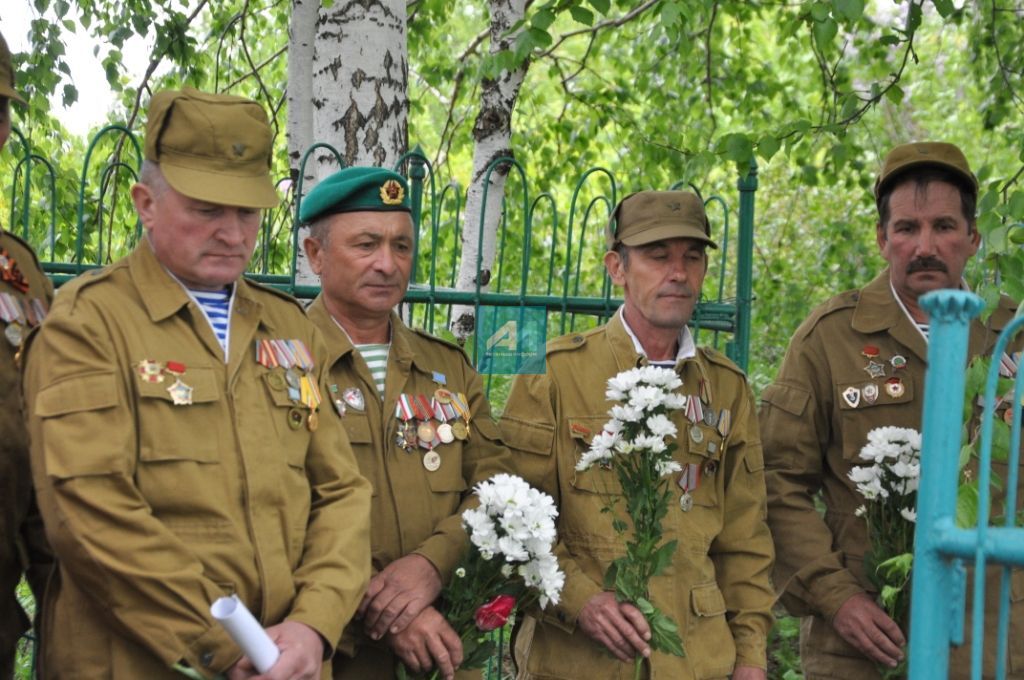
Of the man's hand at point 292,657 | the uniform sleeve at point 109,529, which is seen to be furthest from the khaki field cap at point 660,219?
the uniform sleeve at point 109,529

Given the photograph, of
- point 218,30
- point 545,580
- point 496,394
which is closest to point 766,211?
point 496,394

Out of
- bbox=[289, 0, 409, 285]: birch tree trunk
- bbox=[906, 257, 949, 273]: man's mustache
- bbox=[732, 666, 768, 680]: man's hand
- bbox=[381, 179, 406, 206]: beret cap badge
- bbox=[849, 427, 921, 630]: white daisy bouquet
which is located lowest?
bbox=[732, 666, 768, 680]: man's hand

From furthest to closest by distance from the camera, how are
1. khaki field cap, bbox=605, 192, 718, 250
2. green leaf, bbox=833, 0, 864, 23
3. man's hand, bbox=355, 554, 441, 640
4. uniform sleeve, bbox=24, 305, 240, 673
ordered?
green leaf, bbox=833, 0, 864, 23 < khaki field cap, bbox=605, 192, 718, 250 < man's hand, bbox=355, 554, 441, 640 < uniform sleeve, bbox=24, 305, 240, 673

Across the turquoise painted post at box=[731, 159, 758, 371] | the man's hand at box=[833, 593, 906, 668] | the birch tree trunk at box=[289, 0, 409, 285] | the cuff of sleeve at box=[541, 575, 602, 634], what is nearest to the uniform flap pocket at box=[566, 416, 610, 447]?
the cuff of sleeve at box=[541, 575, 602, 634]

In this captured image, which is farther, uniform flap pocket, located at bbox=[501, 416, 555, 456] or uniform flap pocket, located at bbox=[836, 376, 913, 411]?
uniform flap pocket, located at bbox=[836, 376, 913, 411]

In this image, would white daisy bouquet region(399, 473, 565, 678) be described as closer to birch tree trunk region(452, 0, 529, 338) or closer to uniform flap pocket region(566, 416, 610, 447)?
uniform flap pocket region(566, 416, 610, 447)

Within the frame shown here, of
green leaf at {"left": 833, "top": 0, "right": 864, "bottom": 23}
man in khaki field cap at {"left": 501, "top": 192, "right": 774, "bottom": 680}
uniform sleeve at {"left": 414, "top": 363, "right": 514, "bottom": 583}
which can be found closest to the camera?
uniform sleeve at {"left": 414, "top": 363, "right": 514, "bottom": 583}

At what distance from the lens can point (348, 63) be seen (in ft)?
14.3

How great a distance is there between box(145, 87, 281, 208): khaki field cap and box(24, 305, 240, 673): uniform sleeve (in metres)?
0.48

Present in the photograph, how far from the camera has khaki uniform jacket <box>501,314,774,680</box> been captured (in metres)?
3.30

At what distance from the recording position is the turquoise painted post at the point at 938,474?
1998 millimetres

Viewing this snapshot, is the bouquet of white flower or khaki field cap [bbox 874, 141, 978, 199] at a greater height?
khaki field cap [bbox 874, 141, 978, 199]

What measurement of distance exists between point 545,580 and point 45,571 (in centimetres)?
121

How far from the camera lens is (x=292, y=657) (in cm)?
244
